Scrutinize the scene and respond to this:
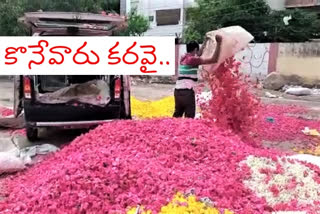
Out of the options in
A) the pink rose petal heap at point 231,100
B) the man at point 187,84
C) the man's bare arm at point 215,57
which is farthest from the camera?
the man at point 187,84

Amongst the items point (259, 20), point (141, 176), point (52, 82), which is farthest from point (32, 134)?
point (259, 20)

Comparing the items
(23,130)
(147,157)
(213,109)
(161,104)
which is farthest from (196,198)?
(161,104)

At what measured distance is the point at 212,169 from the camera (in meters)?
4.52

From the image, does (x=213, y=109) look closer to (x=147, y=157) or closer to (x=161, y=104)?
(x=147, y=157)

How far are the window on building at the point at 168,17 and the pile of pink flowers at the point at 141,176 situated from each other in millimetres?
32139

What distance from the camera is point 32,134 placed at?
8016 mm

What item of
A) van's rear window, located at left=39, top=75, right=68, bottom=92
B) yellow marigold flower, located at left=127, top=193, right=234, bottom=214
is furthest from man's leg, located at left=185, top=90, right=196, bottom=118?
yellow marigold flower, located at left=127, top=193, right=234, bottom=214

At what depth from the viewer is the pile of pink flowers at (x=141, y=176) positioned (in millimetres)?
3891

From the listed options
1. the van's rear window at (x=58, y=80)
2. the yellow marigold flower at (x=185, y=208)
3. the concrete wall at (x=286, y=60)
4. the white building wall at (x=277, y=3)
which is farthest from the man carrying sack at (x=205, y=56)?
the white building wall at (x=277, y=3)

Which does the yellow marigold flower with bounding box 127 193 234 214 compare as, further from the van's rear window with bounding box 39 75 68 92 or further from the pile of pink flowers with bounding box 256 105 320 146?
the van's rear window with bounding box 39 75 68 92

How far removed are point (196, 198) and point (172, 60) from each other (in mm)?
3853

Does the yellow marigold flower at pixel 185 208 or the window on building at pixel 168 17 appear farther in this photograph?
the window on building at pixel 168 17

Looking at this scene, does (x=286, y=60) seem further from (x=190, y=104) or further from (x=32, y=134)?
(x=32, y=134)

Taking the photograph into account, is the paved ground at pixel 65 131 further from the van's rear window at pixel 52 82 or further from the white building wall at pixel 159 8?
the white building wall at pixel 159 8
